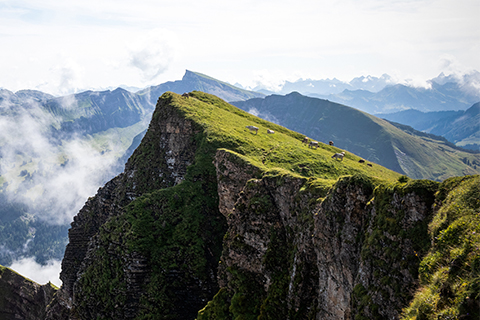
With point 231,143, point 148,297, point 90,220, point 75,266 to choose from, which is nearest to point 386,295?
point 148,297

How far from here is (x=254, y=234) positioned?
36469 millimetres

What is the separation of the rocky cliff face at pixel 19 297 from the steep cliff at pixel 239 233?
51163 mm

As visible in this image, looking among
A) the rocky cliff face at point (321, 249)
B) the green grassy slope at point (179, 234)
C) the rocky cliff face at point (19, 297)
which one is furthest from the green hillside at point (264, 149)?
the rocky cliff face at point (19, 297)

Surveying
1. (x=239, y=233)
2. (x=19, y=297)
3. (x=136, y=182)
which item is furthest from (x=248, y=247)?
(x=19, y=297)

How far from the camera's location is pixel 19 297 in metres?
110

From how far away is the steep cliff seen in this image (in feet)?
68.5

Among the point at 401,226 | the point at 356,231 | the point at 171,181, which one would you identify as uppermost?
the point at 401,226

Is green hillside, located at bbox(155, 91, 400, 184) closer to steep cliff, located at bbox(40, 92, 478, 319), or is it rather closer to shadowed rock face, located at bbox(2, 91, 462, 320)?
steep cliff, located at bbox(40, 92, 478, 319)

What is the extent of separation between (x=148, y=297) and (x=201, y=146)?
94.0 feet

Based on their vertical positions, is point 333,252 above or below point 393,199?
below

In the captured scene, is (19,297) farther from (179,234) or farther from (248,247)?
(248,247)

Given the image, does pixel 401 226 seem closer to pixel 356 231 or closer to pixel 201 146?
pixel 356 231

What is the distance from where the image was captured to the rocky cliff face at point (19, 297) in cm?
10401

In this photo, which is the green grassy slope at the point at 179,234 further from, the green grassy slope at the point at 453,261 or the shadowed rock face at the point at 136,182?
the green grassy slope at the point at 453,261
